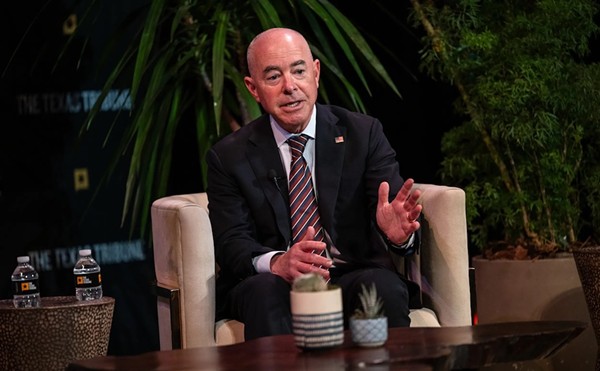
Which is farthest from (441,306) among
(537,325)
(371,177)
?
(537,325)

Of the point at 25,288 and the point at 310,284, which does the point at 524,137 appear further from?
the point at 310,284

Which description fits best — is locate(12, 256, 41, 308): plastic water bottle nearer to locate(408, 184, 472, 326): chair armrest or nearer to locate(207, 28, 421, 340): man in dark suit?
locate(207, 28, 421, 340): man in dark suit

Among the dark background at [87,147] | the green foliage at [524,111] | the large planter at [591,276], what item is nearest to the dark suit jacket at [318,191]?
the large planter at [591,276]

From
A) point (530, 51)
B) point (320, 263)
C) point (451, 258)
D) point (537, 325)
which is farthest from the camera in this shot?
point (530, 51)

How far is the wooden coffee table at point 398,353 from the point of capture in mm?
2393

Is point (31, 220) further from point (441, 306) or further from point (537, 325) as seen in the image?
point (537, 325)

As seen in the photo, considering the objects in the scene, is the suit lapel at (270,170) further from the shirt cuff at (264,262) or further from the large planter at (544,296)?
the large planter at (544,296)

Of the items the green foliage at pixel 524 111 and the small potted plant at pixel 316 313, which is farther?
the green foliage at pixel 524 111

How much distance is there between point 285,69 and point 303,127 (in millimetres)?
199

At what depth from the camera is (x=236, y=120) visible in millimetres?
5035

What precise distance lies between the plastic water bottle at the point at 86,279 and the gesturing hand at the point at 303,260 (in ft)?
2.70

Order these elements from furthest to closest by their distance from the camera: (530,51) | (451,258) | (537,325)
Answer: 1. (530,51)
2. (451,258)
3. (537,325)

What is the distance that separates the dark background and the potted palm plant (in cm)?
43

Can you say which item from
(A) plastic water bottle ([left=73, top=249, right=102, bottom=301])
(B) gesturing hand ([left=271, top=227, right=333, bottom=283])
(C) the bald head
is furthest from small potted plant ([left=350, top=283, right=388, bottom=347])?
(A) plastic water bottle ([left=73, top=249, right=102, bottom=301])
